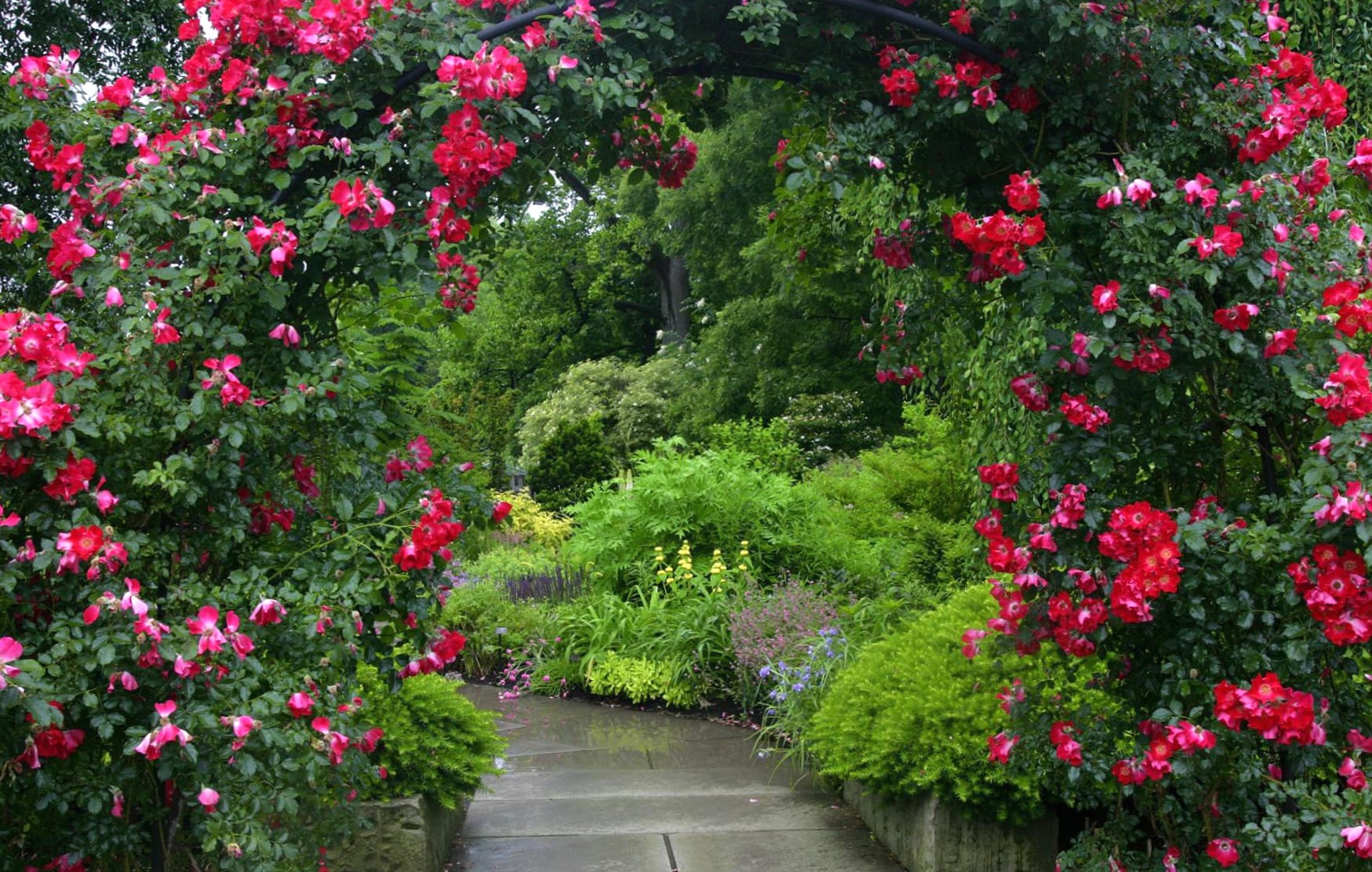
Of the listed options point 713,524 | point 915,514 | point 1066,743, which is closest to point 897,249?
point 1066,743

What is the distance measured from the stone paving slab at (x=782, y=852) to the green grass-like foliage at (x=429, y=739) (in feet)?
2.37

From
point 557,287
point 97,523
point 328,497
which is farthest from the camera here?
point 557,287

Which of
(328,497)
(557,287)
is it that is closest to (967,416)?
(328,497)

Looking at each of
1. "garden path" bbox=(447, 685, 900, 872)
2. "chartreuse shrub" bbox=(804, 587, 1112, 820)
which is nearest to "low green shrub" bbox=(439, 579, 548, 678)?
"garden path" bbox=(447, 685, 900, 872)

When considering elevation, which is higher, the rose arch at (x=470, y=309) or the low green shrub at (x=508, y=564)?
the rose arch at (x=470, y=309)

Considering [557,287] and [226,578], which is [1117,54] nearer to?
[226,578]

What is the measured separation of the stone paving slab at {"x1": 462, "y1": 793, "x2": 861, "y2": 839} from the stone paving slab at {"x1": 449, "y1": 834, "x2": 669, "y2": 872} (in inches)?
3.1

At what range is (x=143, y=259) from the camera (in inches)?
92.1

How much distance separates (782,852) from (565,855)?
0.70m

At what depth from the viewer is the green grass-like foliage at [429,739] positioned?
3566 mm

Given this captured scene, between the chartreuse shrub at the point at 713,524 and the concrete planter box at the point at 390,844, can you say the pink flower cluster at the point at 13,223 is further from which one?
the chartreuse shrub at the point at 713,524

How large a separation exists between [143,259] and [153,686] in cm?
82

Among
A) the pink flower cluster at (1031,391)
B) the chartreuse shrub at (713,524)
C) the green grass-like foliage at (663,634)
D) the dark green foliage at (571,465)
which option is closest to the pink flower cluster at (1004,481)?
the pink flower cluster at (1031,391)

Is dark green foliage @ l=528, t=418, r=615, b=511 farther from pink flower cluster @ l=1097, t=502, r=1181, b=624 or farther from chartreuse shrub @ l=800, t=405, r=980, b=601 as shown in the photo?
pink flower cluster @ l=1097, t=502, r=1181, b=624
